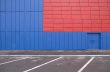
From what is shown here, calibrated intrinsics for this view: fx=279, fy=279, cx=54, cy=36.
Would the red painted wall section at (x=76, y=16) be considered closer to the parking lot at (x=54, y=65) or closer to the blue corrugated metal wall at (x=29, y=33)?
the blue corrugated metal wall at (x=29, y=33)

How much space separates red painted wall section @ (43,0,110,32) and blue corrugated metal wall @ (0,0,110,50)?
48 cm

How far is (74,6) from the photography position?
86.9ft

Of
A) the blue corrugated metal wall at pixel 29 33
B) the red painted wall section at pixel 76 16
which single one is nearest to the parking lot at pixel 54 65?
the blue corrugated metal wall at pixel 29 33

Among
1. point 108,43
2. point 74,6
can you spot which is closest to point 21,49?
point 74,6

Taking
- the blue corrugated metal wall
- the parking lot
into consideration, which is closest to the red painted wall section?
the blue corrugated metal wall

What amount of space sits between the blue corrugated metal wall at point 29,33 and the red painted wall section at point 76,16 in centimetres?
48

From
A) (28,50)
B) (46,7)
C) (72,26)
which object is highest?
(46,7)

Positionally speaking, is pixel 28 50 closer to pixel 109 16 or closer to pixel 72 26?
pixel 72 26

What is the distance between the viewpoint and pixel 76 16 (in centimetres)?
2652

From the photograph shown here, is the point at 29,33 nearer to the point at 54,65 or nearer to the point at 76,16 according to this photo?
the point at 76,16

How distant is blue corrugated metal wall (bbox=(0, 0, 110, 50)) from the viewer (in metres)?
26.5

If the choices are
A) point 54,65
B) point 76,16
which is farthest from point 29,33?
point 54,65

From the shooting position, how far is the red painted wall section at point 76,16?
86.8 ft

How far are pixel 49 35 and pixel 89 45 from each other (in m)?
3.93
